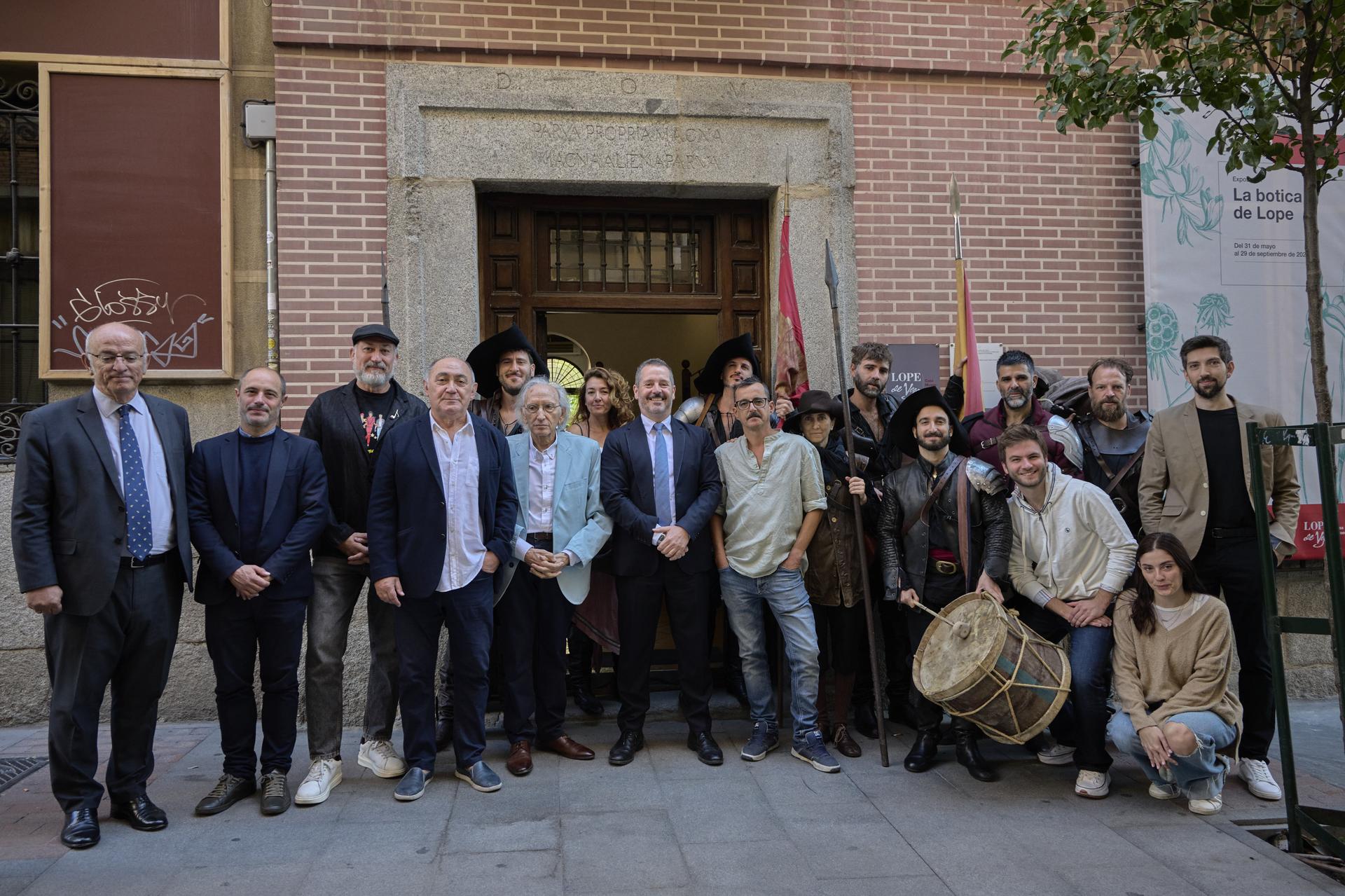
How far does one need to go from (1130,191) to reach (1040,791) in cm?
444

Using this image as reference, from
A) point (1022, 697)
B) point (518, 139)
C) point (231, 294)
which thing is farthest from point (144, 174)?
point (1022, 697)

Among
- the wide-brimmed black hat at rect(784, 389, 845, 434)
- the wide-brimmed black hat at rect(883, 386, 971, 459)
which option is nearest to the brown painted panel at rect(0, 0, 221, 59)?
the wide-brimmed black hat at rect(784, 389, 845, 434)

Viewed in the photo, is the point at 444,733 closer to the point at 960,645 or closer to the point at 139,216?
the point at 960,645

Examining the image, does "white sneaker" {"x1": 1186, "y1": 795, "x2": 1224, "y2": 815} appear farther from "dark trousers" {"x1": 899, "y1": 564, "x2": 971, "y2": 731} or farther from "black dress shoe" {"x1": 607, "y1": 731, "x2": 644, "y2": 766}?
"black dress shoe" {"x1": 607, "y1": 731, "x2": 644, "y2": 766}

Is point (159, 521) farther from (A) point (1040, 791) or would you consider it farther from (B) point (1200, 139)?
(B) point (1200, 139)

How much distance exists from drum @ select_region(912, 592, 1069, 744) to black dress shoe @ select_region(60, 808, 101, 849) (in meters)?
3.61

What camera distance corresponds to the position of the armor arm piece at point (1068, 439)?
5453 millimetres

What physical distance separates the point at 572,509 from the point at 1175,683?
9.90 feet

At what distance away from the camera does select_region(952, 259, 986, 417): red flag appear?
20.4ft

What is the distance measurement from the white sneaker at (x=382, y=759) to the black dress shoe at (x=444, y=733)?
1.21ft

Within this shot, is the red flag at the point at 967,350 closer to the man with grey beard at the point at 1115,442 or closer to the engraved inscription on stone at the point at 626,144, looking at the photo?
the man with grey beard at the point at 1115,442

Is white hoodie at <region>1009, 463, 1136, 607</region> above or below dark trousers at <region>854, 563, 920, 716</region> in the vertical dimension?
above

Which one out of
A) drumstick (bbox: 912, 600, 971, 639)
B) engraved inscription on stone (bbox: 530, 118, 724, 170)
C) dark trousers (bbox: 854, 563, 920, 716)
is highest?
engraved inscription on stone (bbox: 530, 118, 724, 170)

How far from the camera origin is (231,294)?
6.17 meters
